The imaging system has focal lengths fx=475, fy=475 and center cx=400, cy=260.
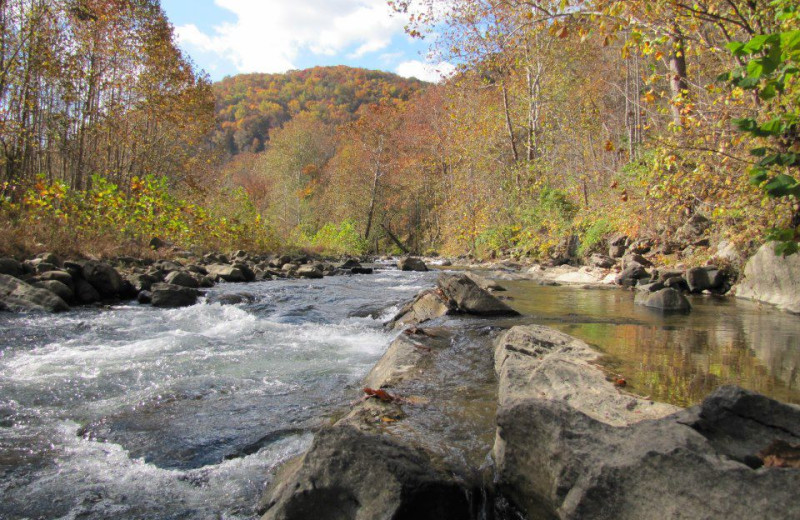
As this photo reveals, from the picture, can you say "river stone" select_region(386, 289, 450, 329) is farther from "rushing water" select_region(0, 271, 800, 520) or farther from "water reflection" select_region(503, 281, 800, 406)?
"water reflection" select_region(503, 281, 800, 406)

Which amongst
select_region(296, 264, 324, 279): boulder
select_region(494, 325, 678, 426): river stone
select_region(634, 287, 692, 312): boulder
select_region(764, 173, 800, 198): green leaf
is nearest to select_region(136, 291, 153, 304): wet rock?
select_region(296, 264, 324, 279): boulder

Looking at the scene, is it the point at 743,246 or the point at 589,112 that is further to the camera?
the point at 589,112

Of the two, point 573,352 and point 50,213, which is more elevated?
point 50,213

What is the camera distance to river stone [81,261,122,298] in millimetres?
9203

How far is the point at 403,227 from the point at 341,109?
→ 32912 millimetres

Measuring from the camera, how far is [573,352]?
4.57m

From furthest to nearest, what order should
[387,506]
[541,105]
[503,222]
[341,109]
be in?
[341,109] < [503,222] < [541,105] < [387,506]

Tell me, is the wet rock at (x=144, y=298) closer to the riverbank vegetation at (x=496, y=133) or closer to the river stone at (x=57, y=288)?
the river stone at (x=57, y=288)

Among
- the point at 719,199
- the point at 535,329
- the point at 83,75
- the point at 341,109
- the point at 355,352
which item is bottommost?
the point at 355,352

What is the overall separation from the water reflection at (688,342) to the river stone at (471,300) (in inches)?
18.6

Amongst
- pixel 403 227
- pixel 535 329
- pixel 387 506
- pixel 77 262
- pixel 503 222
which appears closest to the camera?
pixel 387 506

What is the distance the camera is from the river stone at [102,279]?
920 centimetres

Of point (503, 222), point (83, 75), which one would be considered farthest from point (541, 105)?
point (83, 75)

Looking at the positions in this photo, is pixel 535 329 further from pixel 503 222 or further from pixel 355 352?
pixel 503 222
